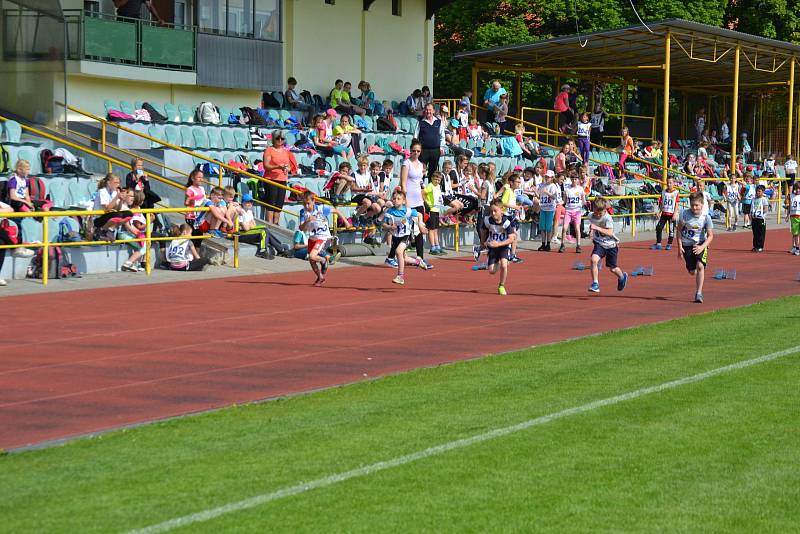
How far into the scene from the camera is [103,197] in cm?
2119

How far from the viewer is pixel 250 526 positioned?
7047mm

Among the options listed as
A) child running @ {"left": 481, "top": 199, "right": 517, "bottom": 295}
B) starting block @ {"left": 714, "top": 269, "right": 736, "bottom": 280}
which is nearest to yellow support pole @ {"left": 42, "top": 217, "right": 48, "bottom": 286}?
child running @ {"left": 481, "top": 199, "right": 517, "bottom": 295}

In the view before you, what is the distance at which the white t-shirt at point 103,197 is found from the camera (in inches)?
832

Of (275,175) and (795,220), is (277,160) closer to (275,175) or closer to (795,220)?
(275,175)

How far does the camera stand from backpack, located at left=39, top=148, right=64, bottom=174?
22.8 meters

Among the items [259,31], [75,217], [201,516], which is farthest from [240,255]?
[201,516]

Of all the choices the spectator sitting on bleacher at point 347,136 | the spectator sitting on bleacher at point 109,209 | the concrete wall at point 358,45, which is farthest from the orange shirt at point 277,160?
the concrete wall at point 358,45

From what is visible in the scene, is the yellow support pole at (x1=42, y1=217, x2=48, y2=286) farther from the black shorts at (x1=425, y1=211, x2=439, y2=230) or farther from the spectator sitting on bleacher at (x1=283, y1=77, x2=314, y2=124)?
the spectator sitting on bleacher at (x1=283, y1=77, x2=314, y2=124)

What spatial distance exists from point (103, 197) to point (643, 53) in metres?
23.9

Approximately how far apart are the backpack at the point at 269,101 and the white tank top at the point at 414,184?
1086 cm

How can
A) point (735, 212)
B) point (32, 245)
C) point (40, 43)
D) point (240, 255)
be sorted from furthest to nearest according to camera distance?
point (735, 212) < point (40, 43) < point (240, 255) < point (32, 245)

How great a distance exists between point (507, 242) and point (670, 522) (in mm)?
12252

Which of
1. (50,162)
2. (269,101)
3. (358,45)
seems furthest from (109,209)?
(358,45)

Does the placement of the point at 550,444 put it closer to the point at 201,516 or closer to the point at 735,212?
the point at 201,516
